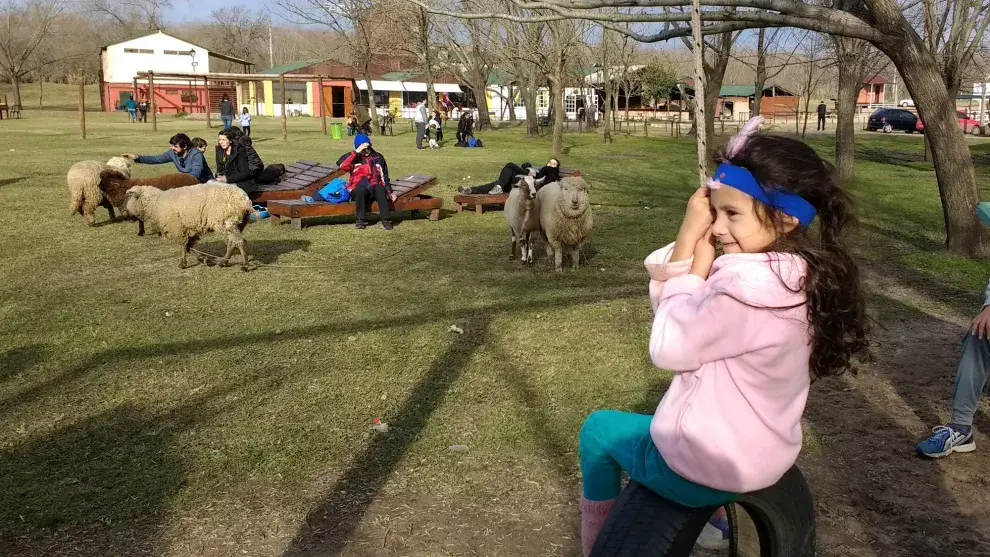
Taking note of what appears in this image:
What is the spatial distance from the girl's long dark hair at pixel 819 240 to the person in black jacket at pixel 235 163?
11.7 meters

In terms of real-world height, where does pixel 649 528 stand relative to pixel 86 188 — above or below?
below

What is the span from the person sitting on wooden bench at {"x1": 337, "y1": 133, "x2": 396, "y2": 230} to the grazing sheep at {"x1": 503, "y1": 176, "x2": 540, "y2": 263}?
2998 mm

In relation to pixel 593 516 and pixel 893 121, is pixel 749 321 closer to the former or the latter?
pixel 593 516

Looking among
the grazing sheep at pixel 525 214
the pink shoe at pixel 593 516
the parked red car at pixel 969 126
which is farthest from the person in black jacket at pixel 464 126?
the pink shoe at pixel 593 516

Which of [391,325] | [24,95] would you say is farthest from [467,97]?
[391,325]

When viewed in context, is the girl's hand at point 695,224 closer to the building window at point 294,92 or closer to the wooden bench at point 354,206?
the wooden bench at point 354,206

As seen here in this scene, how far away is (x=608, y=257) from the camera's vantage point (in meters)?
10.1

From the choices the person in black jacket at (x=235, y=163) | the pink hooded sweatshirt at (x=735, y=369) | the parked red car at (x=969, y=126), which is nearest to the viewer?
the pink hooded sweatshirt at (x=735, y=369)

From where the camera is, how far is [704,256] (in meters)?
2.36

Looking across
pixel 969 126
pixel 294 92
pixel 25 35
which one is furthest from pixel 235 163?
pixel 25 35

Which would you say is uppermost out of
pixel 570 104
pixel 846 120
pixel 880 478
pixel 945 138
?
pixel 570 104

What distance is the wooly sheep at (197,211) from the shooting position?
29.4ft

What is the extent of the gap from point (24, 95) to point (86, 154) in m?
61.5

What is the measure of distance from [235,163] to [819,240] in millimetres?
12013
